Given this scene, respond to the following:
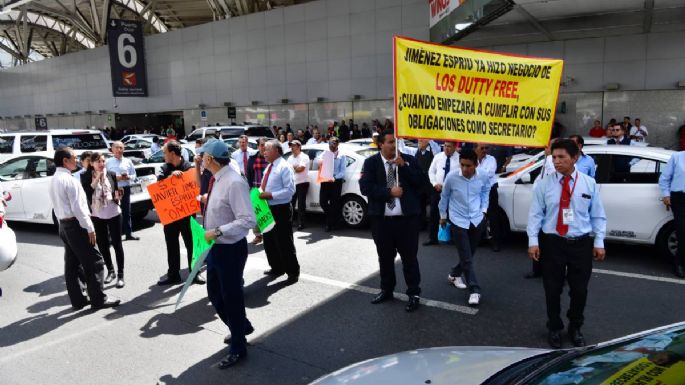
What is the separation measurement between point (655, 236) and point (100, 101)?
138 ft

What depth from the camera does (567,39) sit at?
63.0 feet

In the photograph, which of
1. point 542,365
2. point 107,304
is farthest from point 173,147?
point 542,365

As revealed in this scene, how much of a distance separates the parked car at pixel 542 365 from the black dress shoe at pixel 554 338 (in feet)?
6.94

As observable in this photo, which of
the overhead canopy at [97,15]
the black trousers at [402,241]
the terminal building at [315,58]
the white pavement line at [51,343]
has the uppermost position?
the overhead canopy at [97,15]

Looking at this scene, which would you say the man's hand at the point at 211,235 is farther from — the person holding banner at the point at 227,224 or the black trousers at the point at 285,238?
the black trousers at the point at 285,238

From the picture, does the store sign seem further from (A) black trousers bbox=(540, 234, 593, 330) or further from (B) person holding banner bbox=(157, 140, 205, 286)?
(A) black trousers bbox=(540, 234, 593, 330)

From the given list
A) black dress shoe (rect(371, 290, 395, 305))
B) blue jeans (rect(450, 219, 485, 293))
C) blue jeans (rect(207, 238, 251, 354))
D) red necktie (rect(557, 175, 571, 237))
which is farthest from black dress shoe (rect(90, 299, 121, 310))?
red necktie (rect(557, 175, 571, 237))

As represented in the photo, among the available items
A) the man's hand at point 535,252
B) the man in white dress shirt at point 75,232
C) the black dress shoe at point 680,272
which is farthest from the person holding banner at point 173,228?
the black dress shoe at point 680,272

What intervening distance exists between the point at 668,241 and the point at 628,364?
19.3 feet

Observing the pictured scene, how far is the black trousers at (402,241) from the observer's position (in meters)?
5.41

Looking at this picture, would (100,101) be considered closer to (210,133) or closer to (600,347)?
(210,133)

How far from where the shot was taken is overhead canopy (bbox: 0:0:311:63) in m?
32.3

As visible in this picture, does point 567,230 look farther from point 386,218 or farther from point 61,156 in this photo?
point 61,156

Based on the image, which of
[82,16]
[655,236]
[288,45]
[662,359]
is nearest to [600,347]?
[662,359]
